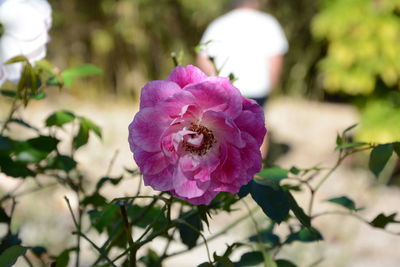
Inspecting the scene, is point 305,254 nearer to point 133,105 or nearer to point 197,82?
point 197,82

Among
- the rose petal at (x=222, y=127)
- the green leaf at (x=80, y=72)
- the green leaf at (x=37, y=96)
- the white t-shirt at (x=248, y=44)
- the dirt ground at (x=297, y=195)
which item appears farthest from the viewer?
the white t-shirt at (x=248, y=44)

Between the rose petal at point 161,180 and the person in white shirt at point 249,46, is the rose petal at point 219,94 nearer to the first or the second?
the rose petal at point 161,180

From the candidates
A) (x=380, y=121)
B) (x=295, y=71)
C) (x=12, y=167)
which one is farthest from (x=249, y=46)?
(x=295, y=71)

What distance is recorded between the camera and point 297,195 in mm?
3430

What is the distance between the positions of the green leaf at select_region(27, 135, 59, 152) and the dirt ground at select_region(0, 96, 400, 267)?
148 mm

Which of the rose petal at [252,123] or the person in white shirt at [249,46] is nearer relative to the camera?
the rose petal at [252,123]

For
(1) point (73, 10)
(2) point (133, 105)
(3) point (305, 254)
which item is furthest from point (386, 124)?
(1) point (73, 10)

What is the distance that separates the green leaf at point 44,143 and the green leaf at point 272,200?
0.87ft

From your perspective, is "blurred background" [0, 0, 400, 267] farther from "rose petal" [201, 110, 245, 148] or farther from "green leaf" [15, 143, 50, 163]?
"rose petal" [201, 110, 245, 148]

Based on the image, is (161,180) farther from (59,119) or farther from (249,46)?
(249,46)

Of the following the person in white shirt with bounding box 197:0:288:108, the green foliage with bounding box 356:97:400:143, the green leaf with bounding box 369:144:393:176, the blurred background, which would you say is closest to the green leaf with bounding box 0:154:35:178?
the green leaf with bounding box 369:144:393:176

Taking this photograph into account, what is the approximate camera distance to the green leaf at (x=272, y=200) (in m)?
0.51

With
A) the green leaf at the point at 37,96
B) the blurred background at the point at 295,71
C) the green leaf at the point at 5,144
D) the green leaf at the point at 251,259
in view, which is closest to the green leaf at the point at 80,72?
the green leaf at the point at 37,96

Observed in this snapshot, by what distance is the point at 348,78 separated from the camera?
4.26 m
